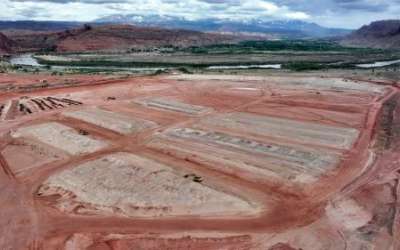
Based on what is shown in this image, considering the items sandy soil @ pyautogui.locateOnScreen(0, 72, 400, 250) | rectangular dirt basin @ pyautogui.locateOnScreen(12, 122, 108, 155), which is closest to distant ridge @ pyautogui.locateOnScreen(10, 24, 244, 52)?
sandy soil @ pyautogui.locateOnScreen(0, 72, 400, 250)

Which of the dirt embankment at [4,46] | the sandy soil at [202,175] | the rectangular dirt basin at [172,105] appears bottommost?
the sandy soil at [202,175]

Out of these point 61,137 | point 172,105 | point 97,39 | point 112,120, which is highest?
point 97,39

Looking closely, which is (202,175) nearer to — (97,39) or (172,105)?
(172,105)

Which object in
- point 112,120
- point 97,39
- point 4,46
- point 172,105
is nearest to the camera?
point 112,120

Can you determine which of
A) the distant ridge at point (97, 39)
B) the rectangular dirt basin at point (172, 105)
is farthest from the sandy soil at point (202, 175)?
the distant ridge at point (97, 39)

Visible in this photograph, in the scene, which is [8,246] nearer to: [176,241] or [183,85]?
[176,241]

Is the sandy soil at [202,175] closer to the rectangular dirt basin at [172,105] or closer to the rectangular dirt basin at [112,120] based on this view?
the rectangular dirt basin at [112,120]

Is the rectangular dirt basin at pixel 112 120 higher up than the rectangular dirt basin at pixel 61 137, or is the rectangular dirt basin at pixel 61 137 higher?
the rectangular dirt basin at pixel 112 120

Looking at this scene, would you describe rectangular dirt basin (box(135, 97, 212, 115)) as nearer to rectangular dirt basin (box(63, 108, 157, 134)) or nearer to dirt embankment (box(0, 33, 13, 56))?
rectangular dirt basin (box(63, 108, 157, 134))

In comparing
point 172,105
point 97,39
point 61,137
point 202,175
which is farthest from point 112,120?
point 97,39
